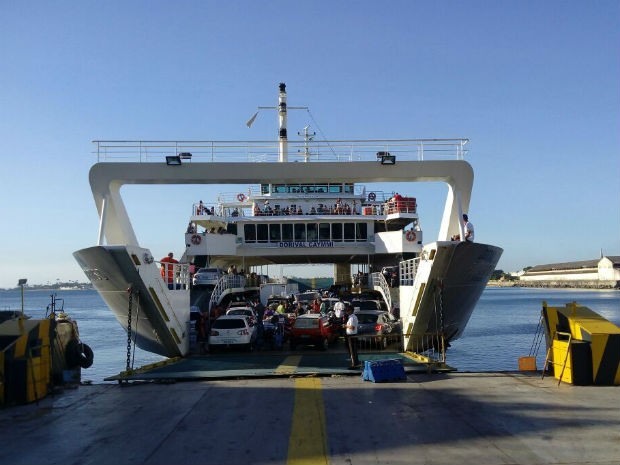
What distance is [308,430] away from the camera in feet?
25.4

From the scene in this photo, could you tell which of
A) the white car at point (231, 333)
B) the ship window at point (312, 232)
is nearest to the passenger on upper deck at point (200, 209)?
Answer: the ship window at point (312, 232)

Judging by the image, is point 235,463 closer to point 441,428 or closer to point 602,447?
point 441,428

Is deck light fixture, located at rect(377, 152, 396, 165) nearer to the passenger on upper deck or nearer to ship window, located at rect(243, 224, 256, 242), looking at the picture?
ship window, located at rect(243, 224, 256, 242)

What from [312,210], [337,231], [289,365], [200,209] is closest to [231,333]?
[289,365]

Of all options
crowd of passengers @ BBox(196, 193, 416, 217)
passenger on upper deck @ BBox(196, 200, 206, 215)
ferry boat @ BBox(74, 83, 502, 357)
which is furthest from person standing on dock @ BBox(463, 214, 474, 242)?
passenger on upper deck @ BBox(196, 200, 206, 215)

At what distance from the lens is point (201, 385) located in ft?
38.5

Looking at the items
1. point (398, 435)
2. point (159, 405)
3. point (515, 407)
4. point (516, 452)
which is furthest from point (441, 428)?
point (159, 405)

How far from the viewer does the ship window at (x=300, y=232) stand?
28.2 metres

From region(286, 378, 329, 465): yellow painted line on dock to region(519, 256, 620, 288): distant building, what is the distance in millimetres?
133704

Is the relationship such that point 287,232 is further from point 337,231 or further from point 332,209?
point 332,209

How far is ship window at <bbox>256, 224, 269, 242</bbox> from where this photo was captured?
28312mm

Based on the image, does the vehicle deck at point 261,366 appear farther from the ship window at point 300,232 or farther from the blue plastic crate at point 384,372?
the ship window at point 300,232

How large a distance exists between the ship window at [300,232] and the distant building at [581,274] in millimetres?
119001

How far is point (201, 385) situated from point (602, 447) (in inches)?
A: 300
